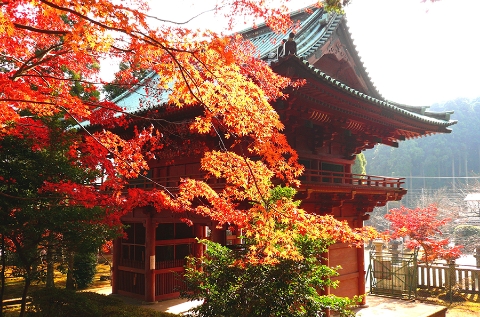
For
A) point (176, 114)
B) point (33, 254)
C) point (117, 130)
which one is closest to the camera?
point (33, 254)

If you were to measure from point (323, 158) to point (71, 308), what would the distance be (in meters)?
7.61

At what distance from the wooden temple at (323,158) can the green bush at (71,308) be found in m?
1.99

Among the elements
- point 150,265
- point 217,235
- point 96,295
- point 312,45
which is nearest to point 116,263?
point 150,265

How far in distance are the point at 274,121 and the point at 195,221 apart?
4.87 m

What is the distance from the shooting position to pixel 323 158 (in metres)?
11.3

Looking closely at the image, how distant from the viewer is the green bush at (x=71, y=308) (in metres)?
7.94

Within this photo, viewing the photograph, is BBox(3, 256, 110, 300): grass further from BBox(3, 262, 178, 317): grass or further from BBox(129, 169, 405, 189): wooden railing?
BBox(129, 169, 405, 189): wooden railing

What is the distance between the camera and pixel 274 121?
6.23 metres

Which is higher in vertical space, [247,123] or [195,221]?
[247,123]

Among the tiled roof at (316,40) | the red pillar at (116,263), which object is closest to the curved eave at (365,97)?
the tiled roof at (316,40)

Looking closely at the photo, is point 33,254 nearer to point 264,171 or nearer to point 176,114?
point 176,114

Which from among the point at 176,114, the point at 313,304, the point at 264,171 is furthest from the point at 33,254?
the point at 313,304

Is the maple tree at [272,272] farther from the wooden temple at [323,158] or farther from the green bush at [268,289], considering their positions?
the wooden temple at [323,158]

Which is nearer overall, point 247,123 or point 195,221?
point 247,123
